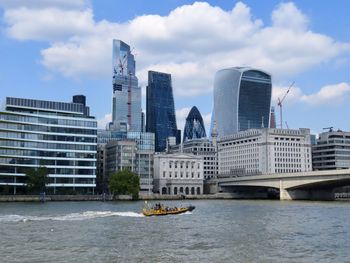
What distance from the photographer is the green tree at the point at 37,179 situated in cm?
18412

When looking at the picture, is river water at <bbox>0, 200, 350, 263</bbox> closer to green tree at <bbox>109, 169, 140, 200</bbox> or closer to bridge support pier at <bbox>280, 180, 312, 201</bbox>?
bridge support pier at <bbox>280, 180, 312, 201</bbox>

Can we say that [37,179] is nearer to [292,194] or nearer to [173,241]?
[292,194]

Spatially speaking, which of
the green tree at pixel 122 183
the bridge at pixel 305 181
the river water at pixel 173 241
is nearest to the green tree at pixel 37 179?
the green tree at pixel 122 183

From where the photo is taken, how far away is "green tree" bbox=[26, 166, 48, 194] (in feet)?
604

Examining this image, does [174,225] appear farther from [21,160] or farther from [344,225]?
[21,160]

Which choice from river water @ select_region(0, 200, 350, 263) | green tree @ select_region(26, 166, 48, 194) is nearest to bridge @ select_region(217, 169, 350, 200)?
river water @ select_region(0, 200, 350, 263)

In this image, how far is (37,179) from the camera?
7254 inches

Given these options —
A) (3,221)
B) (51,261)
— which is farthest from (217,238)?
(3,221)

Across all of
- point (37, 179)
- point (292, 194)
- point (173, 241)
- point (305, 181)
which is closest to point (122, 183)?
point (37, 179)

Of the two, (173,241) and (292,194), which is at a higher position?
(292,194)

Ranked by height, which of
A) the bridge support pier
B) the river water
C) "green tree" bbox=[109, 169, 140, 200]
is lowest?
the river water

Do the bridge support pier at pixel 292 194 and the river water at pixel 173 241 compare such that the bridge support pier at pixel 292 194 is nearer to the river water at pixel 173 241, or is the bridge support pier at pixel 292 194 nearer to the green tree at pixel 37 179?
the green tree at pixel 37 179

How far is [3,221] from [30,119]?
395ft

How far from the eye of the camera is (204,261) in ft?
150
